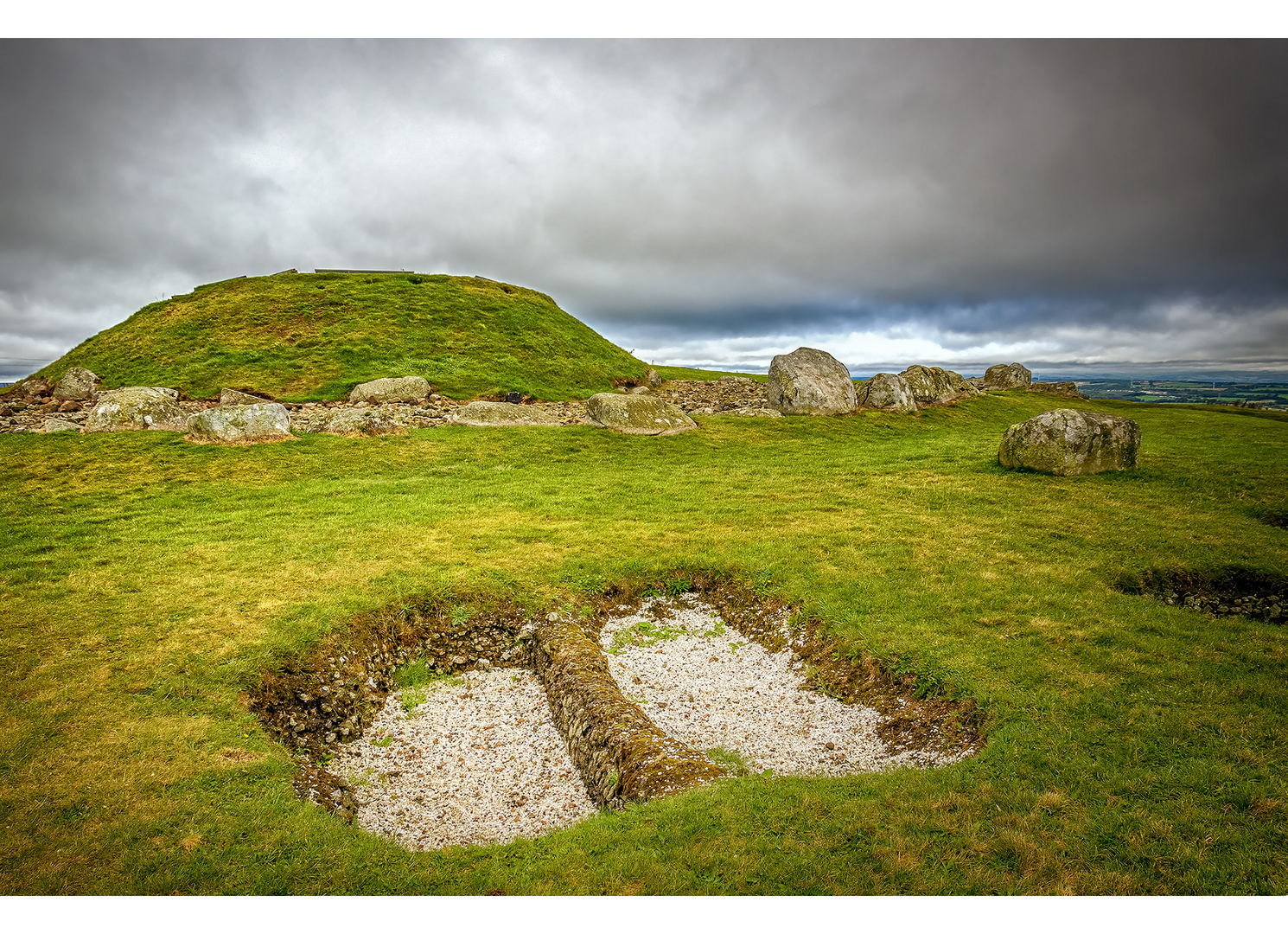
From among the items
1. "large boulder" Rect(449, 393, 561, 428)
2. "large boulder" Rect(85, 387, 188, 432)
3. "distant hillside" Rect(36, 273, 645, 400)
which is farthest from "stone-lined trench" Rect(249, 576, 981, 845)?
"distant hillside" Rect(36, 273, 645, 400)

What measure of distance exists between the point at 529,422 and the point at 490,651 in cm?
2414

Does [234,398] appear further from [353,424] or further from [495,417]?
[495,417]

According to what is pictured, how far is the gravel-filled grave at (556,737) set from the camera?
357 inches

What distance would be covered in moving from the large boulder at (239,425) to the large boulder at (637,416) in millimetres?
17046

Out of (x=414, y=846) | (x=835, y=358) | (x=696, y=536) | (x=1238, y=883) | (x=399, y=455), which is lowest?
(x=414, y=846)

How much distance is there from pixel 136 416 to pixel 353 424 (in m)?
11.3

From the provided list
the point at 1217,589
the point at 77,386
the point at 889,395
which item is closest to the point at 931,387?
the point at 889,395

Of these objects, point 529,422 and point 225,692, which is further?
point 529,422

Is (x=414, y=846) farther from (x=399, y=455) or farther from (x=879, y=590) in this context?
(x=399, y=455)

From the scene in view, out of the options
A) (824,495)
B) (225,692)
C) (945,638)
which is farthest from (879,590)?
(225,692)

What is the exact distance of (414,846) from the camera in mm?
8188

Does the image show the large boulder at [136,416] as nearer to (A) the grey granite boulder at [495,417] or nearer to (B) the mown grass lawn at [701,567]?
(B) the mown grass lawn at [701,567]

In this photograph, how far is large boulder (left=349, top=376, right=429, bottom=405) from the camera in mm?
39469

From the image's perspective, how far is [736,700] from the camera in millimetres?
11820
